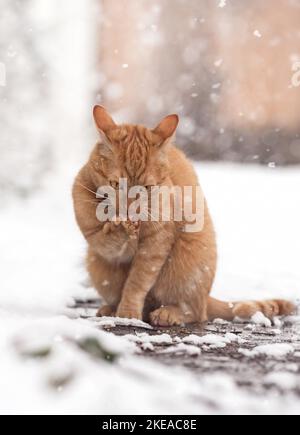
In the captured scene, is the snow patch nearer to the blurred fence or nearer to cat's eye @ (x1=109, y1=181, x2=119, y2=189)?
cat's eye @ (x1=109, y1=181, x2=119, y2=189)

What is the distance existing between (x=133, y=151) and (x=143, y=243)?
1.34ft

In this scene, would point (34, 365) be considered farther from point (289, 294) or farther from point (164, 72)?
point (164, 72)

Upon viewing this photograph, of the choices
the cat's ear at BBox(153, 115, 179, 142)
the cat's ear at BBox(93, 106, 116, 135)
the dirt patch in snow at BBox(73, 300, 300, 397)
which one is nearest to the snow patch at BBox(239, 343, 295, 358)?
the dirt patch in snow at BBox(73, 300, 300, 397)

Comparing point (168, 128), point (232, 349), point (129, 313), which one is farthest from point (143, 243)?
point (232, 349)

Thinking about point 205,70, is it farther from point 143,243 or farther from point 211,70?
point 143,243

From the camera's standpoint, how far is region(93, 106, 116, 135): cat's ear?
2.95 meters

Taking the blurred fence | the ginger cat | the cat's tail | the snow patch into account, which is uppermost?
the blurred fence

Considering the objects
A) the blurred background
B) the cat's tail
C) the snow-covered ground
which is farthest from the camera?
the blurred background

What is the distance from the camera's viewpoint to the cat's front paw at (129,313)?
3027 mm

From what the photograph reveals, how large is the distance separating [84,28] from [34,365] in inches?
256

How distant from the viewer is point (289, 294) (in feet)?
13.5

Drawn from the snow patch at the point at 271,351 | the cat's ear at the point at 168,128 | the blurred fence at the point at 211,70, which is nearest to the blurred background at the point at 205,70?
the blurred fence at the point at 211,70

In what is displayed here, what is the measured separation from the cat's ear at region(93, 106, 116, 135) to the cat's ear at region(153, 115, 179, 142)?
0.71ft
